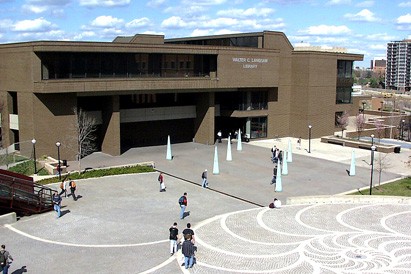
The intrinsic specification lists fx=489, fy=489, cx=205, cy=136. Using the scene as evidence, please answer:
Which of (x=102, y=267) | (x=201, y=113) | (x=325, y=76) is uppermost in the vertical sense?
(x=325, y=76)

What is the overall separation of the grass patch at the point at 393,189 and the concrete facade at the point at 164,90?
68.8 ft

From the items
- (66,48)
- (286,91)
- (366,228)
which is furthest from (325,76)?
(366,228)

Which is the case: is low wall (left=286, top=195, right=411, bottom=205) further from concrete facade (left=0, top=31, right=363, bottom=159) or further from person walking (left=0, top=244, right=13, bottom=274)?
concrete facade (left=0, top=31, right=363, bottom=159)

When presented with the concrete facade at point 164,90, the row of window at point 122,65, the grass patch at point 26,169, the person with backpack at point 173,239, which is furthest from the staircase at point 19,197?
the row of window at point 122,65

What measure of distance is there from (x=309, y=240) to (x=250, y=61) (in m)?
33.0

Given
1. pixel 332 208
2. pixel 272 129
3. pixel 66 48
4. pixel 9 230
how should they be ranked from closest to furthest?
pixel 9 230 < pixel 332 208 < pixel 66 48 < pixel 272 129

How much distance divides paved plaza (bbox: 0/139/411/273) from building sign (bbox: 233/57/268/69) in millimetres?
16918

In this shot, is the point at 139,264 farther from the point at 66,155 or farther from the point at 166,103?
the point at 166,103

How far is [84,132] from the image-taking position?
3969 cm

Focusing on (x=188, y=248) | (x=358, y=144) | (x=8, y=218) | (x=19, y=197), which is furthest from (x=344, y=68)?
(x=188, y=248)

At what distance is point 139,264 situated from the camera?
765 inches

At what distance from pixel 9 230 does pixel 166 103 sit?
96.8 ft

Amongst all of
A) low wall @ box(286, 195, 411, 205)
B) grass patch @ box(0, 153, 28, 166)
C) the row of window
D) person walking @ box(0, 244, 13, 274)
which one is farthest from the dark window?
person walking @ box(0, 244, 13, 274)

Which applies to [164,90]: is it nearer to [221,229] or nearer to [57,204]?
[57,204]
